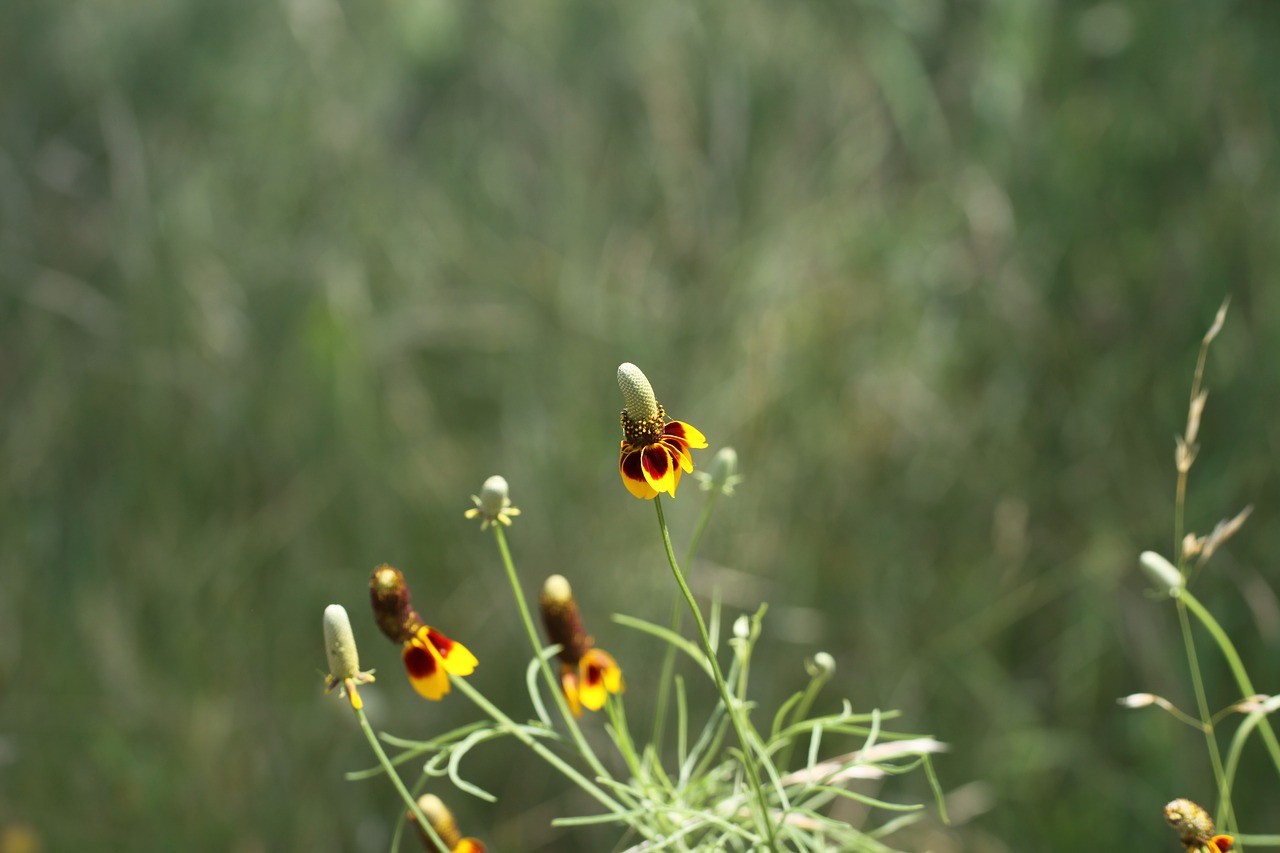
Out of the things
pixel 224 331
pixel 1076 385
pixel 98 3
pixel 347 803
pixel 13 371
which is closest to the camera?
pixel 347 803

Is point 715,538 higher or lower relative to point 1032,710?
higher

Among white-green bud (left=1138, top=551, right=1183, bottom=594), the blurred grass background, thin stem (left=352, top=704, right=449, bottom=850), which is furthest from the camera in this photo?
the blurred grass background

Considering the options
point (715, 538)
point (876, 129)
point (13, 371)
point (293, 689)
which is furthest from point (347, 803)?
point (876, 129)

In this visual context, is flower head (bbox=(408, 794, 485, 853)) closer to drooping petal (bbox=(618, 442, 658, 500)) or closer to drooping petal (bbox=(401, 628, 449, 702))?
drooping petal (bbox=(401, 628, 449, 702))

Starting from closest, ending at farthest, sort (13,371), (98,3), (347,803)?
1. (347,803)
2. (13,371)
3. (98,3)

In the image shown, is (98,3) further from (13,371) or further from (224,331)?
(224,331)

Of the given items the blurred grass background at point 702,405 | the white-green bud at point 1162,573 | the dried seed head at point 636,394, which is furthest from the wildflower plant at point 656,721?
the blurred grass background at point 702,405

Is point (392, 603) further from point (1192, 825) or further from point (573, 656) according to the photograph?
point (1192, 825)

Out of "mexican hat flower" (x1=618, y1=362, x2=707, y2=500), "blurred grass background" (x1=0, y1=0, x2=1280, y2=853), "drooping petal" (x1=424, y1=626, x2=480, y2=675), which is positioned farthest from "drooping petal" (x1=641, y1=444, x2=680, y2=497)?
"blurred grass background" (x1=0, y1=0, x2=1280, y2=853)
